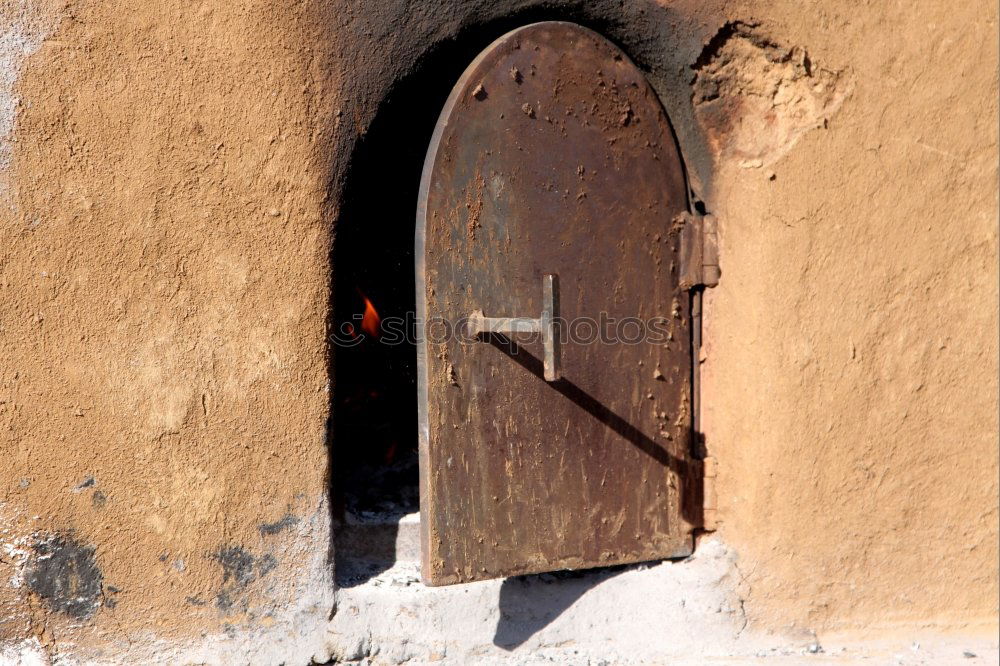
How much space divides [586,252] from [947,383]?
0.98m

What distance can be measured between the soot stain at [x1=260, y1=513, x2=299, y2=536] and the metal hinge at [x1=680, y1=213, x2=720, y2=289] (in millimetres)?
1058

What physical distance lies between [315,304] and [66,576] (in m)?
0.75

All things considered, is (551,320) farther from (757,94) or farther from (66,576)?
(66,576)

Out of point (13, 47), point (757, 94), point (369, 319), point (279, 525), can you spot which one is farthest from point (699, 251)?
point (13, 47)

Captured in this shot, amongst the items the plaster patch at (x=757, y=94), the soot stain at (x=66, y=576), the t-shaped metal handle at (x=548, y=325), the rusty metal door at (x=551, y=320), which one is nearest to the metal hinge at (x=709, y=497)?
the rusty metal door at (x=551, y=320)

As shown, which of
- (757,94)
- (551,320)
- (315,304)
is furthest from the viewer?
(757,94)

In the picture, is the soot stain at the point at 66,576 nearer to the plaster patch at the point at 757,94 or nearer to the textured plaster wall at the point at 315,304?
the textured plaster wall at the point at 315,304

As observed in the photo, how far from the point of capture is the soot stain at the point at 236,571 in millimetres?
1770

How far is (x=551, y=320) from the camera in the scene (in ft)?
5.32

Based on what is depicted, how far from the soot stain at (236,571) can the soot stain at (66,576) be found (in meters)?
0.24

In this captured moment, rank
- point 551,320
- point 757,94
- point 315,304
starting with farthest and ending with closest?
1. point 757,94
2. point 315,304
3. point 551,320

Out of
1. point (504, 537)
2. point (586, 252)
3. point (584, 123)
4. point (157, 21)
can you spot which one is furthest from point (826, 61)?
point (157, 21)

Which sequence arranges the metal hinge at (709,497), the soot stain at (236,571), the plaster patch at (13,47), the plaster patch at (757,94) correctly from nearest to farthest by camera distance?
the plaster patch at (13,47) → the soot stain at (236,571) → the plaster patch at (757,94) → the metal hinge at (709,497)

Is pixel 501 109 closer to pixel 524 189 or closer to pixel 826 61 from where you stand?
pixel 524 189
